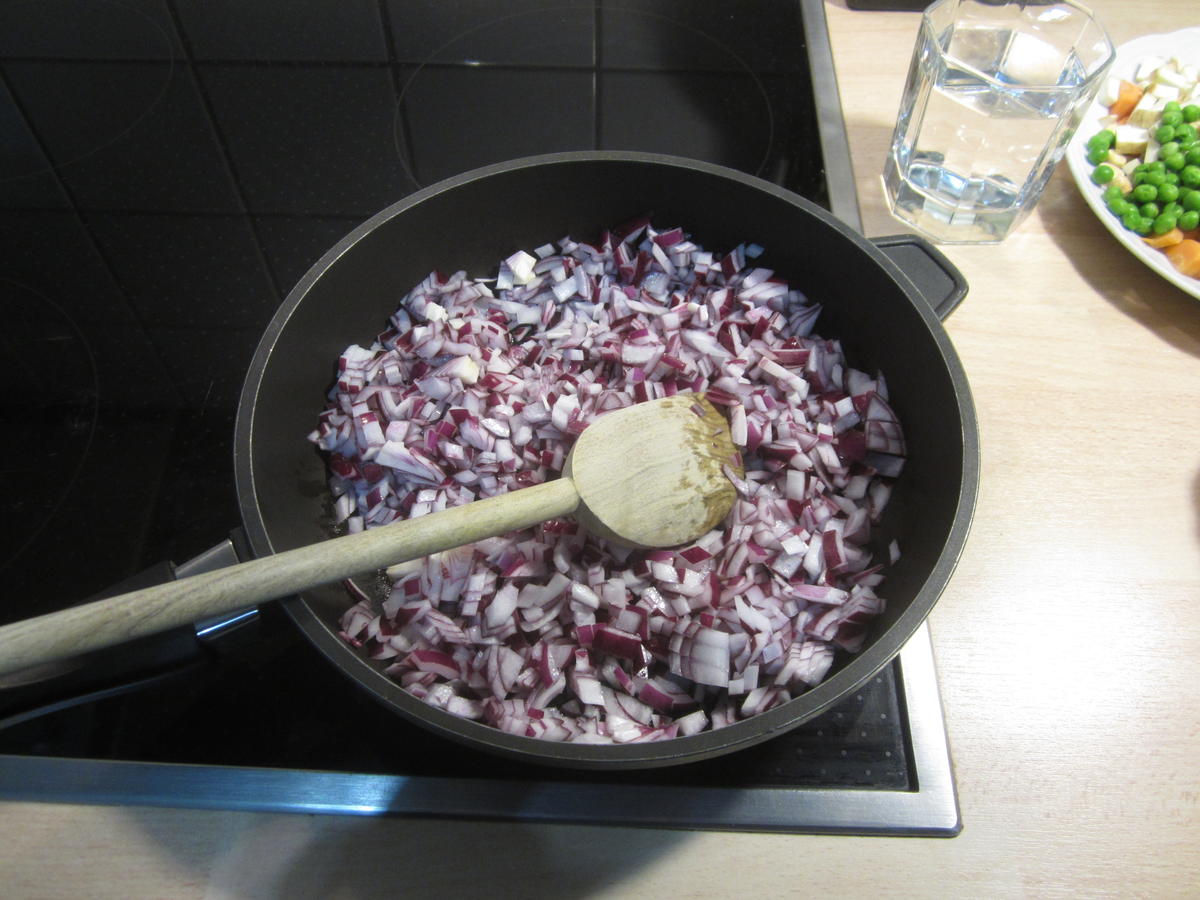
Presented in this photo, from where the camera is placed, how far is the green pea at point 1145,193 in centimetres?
107

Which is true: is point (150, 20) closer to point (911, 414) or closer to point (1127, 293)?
point (911, 414)

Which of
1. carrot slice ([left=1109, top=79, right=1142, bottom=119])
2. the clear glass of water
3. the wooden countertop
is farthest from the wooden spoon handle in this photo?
carrot slice ([left=1109, top=79, right=1142, bottom=119])

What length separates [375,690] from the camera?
61 cm

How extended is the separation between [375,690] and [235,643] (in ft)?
0.95

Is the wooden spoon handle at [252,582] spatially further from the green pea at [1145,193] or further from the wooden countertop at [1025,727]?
the green pea at [1145,193]

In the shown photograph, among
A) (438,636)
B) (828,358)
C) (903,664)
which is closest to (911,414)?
(828,358)

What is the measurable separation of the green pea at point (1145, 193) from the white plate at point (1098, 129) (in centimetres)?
4

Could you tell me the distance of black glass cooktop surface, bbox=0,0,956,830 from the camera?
785 mm

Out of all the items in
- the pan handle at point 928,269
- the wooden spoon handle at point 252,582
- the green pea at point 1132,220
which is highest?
the wooden spoon handle at point 252,582

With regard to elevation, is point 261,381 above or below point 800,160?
above

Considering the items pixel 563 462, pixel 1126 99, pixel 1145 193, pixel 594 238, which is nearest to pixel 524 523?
pixel 563 462

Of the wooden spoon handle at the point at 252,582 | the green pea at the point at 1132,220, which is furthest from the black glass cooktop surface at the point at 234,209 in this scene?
the green pea at the point at 1132,220

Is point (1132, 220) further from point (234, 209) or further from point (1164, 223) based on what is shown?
point (234, 209)

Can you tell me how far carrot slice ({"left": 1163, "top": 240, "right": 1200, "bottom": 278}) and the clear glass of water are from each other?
183 millimetres
